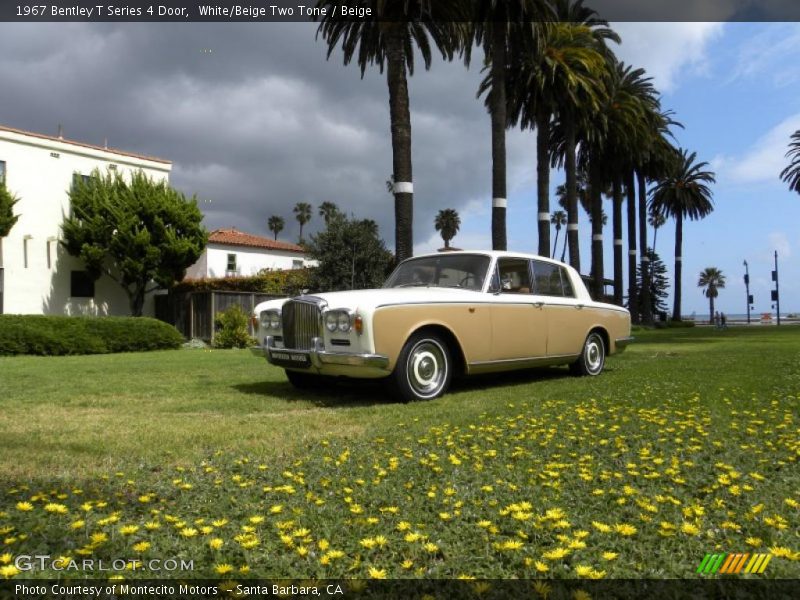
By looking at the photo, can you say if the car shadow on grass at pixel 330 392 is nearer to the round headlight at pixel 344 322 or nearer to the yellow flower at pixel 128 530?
the round headlight at pixel 344 322

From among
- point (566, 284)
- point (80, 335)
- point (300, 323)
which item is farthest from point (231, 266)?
point (300, 323)

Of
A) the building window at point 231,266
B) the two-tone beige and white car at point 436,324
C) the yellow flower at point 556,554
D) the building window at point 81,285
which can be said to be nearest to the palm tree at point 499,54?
the two-tone beige and white car at point 436,324

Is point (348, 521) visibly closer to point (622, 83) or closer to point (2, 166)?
point (2, 166)

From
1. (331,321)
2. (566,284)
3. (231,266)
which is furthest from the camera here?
(231,266)

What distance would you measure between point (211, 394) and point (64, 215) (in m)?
21.8

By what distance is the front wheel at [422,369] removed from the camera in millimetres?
6578

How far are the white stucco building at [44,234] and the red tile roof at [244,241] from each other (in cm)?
865

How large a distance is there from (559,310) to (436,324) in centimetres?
256

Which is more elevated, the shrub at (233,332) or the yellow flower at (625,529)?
the shrub at (233,332)

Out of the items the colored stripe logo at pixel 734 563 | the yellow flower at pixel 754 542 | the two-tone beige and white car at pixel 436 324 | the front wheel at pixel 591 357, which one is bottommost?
the colored stripe logo at pixel 734 563

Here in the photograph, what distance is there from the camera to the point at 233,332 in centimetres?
2017

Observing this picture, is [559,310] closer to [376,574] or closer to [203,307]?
[376,574]

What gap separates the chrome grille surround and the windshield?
4.90 feet

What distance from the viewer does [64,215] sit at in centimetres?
2500
